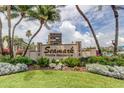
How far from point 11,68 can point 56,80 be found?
1601mm

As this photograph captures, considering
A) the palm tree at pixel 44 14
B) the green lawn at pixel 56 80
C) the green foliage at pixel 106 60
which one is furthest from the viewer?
the green foliage at pixel 106 60

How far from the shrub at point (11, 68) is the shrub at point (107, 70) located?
6.93 ft

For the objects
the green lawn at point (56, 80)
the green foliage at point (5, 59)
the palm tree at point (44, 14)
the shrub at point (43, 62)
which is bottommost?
the green lawn at point (56, 80)

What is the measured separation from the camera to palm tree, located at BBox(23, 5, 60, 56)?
1127 centimetres

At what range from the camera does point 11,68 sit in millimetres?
11430

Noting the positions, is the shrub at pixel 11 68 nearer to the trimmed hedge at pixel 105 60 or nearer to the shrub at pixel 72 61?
the shrub at pixel 72 61

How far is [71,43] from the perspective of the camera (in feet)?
37.1

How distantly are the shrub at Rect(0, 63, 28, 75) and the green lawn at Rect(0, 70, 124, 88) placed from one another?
169 mm

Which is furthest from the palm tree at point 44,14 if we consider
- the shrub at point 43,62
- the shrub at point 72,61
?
the shrub at point 72,61

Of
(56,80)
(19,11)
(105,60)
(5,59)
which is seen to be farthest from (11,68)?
(105,60)

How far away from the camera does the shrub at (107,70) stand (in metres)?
11.3

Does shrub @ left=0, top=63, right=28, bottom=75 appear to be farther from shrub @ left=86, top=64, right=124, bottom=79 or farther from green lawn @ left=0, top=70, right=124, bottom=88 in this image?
shrub @ left=86, top=64, right=124, bottom=79
